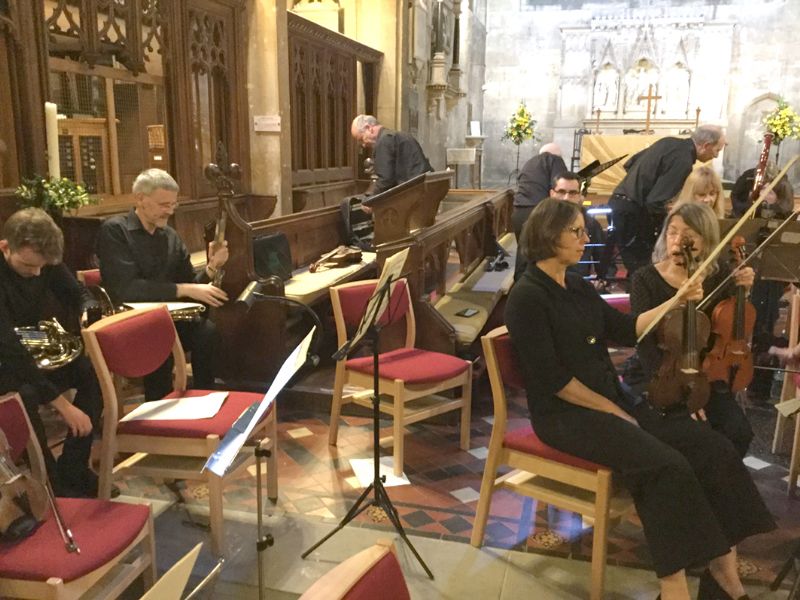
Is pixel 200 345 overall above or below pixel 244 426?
below

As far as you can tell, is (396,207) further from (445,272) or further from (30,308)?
(30,308)

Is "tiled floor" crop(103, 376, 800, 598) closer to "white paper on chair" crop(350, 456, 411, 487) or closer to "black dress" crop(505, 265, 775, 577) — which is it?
"white paper on chair" crop(350, 456, 411, 487)

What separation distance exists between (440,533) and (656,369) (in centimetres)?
110

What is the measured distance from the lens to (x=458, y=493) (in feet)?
10.9

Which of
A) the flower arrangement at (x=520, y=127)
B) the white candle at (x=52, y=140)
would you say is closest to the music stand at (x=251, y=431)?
the white candle at (x=52, y=140)

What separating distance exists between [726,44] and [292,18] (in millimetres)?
11471

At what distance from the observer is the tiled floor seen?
262 cm

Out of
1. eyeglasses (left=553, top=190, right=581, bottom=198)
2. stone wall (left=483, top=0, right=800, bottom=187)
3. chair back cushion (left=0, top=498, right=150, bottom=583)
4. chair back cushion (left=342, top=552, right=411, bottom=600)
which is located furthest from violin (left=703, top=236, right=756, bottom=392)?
stone wall (left=483, top=0, right=800, bottom=187)

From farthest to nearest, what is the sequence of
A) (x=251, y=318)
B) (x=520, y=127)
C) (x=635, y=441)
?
1. (x=520, y=127)
2. (x=251, y=318)
3. (x=635, y=441)

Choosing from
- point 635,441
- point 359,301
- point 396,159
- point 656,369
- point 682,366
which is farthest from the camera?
point 396,159

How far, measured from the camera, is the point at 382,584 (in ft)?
3.75

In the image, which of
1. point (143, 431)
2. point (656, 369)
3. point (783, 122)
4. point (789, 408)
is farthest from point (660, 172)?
point (783, 122)

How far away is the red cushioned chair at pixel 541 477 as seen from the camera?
2.46 m

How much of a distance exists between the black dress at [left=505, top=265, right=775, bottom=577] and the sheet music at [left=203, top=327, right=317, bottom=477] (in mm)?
930
